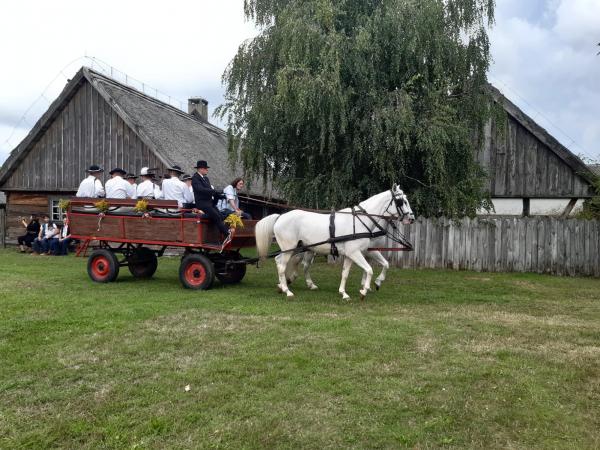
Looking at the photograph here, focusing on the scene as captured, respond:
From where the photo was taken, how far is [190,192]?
457 inches

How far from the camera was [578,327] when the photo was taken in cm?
739

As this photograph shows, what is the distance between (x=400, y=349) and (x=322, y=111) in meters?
9.09

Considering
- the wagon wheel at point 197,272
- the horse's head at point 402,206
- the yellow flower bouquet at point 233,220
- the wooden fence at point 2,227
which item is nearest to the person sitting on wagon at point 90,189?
the wagon wheel at point 197,272

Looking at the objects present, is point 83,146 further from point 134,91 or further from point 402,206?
point 402,206

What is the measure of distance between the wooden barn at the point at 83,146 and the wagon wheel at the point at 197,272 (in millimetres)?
9493

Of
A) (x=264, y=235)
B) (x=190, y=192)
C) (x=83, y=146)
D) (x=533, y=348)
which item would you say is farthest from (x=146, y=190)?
(x=83, y=146)

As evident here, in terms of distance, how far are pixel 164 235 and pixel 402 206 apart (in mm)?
4712

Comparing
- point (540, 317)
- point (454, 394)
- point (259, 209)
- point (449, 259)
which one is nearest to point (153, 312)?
point (454, 394)

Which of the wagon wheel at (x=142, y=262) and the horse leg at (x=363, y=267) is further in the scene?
the wagon wheel at (x=142, y=262)

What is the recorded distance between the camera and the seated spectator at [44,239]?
19.8 m

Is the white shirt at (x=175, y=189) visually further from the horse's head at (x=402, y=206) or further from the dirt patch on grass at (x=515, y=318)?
the dirt patch on grass at (x=515, y=318)

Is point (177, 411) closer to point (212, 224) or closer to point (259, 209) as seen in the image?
point (212, 224)

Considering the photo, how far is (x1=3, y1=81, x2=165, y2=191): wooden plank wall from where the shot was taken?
68.1ft

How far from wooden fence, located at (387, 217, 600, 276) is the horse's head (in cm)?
581
